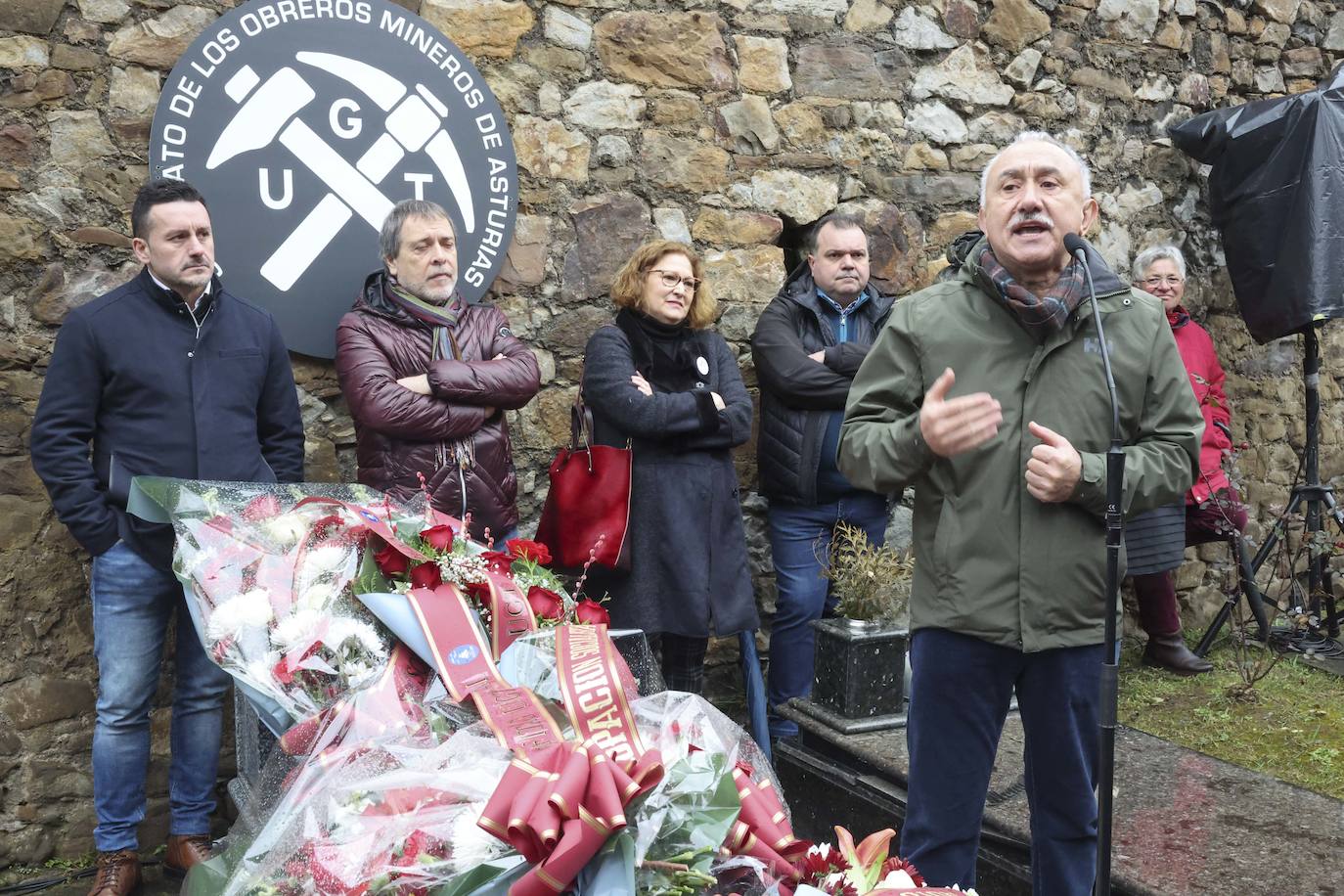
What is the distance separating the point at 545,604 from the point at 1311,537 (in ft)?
14.2

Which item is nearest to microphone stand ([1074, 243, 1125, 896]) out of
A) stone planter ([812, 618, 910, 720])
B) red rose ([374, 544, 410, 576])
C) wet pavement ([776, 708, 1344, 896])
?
wet pavement ([776, 708, 1344, 896])

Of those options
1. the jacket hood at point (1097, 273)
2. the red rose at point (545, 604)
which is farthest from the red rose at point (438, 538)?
the jacket hood at point (1097, 273)

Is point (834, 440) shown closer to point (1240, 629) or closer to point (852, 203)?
point (852, 203)

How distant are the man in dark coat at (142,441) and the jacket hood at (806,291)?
193 cm

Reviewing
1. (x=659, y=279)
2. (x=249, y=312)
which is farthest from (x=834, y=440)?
(x=249, y=312)

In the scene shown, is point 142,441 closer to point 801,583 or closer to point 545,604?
point 545,604

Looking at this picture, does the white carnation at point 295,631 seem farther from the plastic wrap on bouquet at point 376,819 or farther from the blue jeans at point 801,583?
the blue jeans at point 801,583

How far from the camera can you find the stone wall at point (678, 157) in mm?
3553

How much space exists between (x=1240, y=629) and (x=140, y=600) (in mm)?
4232

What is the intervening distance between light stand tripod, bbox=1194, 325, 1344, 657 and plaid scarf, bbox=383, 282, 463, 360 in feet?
11.2

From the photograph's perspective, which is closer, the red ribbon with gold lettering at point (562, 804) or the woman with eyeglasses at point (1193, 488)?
the red ribbon with gold lettering at point (562, 804)

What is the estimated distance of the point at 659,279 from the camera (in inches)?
160

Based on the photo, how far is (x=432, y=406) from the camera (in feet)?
11.7

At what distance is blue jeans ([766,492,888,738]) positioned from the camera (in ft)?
14.5
